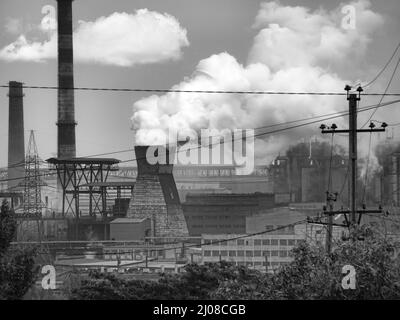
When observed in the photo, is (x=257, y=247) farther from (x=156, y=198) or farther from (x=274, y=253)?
(x=156, y=198)

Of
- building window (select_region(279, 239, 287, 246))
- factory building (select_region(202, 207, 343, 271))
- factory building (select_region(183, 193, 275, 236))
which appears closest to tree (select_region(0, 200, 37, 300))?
factory building (select_region(202, 207, 343, 271))

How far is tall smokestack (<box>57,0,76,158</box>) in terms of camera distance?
40281mm

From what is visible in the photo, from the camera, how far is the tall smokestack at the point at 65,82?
40.3 meters

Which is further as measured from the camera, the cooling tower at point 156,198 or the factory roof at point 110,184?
the factory roof at point 110,184

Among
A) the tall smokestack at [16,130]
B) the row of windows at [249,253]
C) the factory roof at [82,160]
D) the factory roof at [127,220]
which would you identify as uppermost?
the tall smokestack at [16,130]

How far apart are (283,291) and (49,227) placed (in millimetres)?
32943

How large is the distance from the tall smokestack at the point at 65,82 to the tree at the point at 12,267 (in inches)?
1189

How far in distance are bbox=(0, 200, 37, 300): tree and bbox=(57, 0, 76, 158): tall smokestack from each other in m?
30.2

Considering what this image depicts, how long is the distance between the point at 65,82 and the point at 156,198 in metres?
8.48

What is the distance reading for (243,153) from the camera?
4075cm

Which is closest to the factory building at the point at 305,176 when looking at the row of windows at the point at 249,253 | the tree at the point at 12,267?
the row of windows at the point at 249,253

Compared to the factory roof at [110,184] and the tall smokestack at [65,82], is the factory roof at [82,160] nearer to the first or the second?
the tall smokestack at [65,82]

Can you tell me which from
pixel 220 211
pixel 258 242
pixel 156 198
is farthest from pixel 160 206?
pixel 258 242
